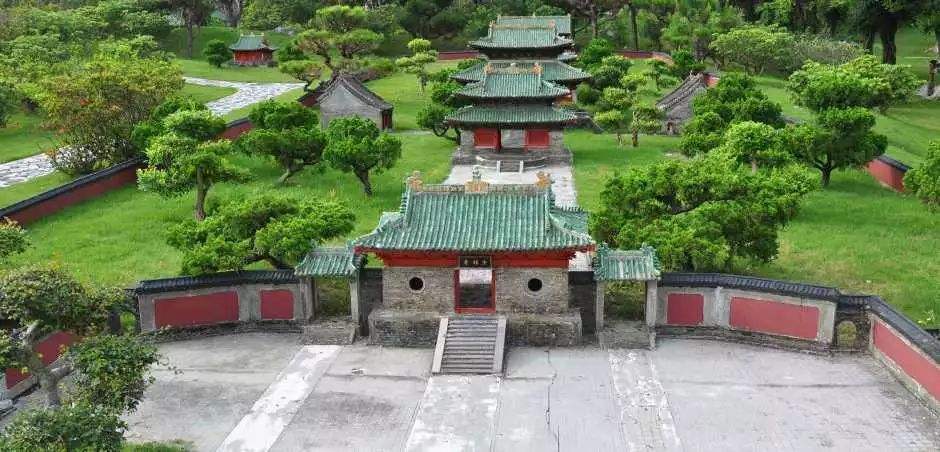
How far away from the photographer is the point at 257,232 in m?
24.8

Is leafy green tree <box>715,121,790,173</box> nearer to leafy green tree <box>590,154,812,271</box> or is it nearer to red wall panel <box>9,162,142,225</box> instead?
leafy green tree <box>590,154,812,271</box>

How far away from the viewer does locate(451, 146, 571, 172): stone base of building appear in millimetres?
46438

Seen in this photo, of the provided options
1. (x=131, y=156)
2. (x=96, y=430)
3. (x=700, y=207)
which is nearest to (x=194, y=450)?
(x=96, y=430)

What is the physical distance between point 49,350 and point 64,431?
23.6 feet

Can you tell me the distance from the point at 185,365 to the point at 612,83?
145 feet

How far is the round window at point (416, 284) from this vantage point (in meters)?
23.5

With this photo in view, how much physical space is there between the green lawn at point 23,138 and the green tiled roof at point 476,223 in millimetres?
31883

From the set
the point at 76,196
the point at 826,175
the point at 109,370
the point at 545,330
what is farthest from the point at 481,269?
the point at 826,175

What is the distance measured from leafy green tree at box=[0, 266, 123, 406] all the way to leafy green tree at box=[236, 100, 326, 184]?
22606 mm

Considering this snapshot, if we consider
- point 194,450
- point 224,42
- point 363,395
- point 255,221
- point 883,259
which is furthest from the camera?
point 224,42

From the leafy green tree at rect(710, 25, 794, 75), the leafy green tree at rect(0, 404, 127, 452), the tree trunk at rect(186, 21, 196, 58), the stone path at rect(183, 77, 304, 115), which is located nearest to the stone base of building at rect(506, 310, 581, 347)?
the leafy green tree at rect(0, 404, 127, 452)

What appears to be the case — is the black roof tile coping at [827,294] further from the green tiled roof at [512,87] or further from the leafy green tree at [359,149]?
the green tiled roof at [512,87]

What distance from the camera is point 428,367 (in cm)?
2206

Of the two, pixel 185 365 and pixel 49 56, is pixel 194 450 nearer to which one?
pixel 185 365
